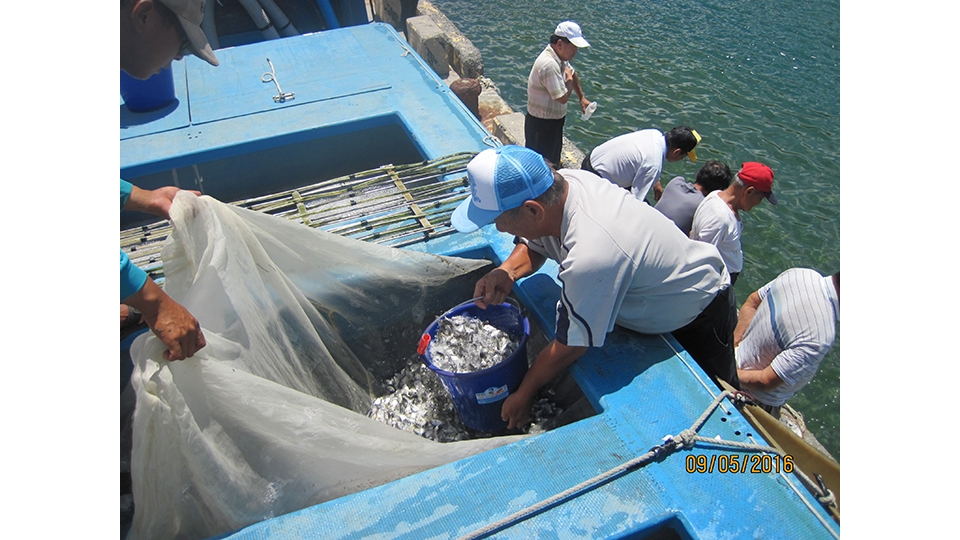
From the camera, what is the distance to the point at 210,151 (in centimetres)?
471

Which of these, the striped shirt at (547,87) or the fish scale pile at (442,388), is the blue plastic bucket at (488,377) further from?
the striped shirt at (547,87)

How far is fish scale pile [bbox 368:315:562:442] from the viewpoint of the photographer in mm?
2938

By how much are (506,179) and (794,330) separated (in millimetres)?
2070

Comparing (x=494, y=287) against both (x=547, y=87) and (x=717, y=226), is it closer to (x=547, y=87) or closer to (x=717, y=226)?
(x=717, y=226)

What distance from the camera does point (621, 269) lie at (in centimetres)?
235

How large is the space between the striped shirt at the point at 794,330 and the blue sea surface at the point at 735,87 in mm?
1733

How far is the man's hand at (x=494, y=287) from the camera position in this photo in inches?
117

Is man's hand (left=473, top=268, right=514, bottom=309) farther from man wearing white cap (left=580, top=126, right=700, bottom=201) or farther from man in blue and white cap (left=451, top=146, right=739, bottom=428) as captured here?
man wearing white cap (left=580, top=126, right=700, bottom=201)

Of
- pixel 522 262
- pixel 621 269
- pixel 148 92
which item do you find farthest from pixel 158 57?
pixel 148 92

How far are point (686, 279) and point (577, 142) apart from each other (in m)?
6.37

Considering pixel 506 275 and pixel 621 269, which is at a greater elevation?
pixel 621 269

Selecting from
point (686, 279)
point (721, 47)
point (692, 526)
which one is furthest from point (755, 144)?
point (692, 526)

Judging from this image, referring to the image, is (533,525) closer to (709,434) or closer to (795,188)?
(709,434)

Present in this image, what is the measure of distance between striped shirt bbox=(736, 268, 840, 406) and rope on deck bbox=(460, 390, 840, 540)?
1163mm
